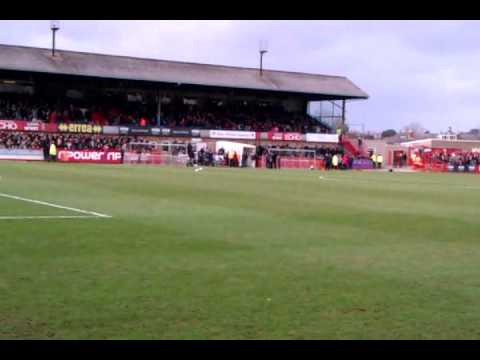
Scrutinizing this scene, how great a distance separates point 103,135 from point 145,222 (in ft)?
171

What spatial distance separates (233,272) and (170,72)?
65.5 metres

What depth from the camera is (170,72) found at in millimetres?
73375

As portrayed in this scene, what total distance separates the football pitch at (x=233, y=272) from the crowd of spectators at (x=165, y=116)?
161 feet

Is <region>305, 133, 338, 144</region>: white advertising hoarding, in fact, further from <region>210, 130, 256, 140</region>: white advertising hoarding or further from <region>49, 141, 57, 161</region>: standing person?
<region>49, 141, 57, 161</region>: standing person

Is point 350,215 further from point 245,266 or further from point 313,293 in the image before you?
point 313,293

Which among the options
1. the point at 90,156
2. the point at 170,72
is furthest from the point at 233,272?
the point at 170,72

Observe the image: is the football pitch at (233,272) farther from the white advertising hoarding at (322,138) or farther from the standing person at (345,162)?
the white advertising hoarding at (322,138)

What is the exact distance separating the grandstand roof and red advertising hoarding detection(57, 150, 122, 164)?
10041mm

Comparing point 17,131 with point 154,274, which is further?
point 17,131

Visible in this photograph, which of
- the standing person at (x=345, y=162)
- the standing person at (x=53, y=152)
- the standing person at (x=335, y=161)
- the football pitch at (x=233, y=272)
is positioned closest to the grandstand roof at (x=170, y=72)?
the standing person at (x=53, y=152)

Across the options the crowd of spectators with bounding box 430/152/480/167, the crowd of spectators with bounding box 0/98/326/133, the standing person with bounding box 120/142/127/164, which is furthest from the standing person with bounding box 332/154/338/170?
the standing person with bounding box 120/142/127/164

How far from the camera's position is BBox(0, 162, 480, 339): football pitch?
251 inches

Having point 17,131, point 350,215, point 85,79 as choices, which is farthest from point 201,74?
point 350,215

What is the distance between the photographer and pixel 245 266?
9.72 metres
